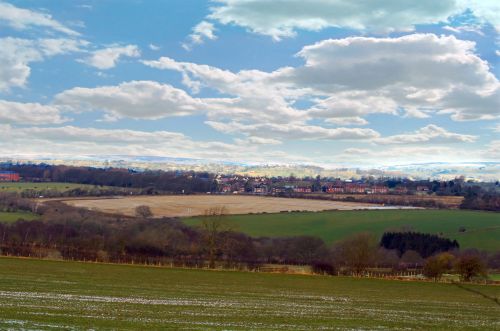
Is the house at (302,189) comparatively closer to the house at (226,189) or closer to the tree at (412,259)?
the house at (226,189)

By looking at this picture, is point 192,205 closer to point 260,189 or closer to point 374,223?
point 374,223

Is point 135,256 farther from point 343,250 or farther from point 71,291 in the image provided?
point 71,291

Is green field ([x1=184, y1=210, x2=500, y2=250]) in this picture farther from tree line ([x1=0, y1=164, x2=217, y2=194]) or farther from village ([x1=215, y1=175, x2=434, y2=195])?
village ([x1=215, y1=175, x2=434, y2=195])

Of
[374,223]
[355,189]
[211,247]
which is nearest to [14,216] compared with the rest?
[211,247]

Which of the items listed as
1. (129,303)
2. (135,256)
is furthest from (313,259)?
(129,303)

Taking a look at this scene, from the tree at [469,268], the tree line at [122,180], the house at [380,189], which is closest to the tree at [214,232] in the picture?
the tree at [469,268]

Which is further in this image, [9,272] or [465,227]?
Answer: [465,227]

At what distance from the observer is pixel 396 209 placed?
12206 centimetres

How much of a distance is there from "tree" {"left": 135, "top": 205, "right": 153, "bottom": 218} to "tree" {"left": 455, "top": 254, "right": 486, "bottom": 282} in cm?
6187

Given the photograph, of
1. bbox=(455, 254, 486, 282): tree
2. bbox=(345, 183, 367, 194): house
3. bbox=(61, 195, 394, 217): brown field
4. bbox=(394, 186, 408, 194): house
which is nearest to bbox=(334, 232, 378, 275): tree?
bbox=(455, 254, 486, 282): tree

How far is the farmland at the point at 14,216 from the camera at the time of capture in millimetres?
85562

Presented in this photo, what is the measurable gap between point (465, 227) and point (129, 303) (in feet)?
278

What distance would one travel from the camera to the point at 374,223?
10050 centimetres

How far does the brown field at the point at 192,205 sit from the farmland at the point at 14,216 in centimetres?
1207
